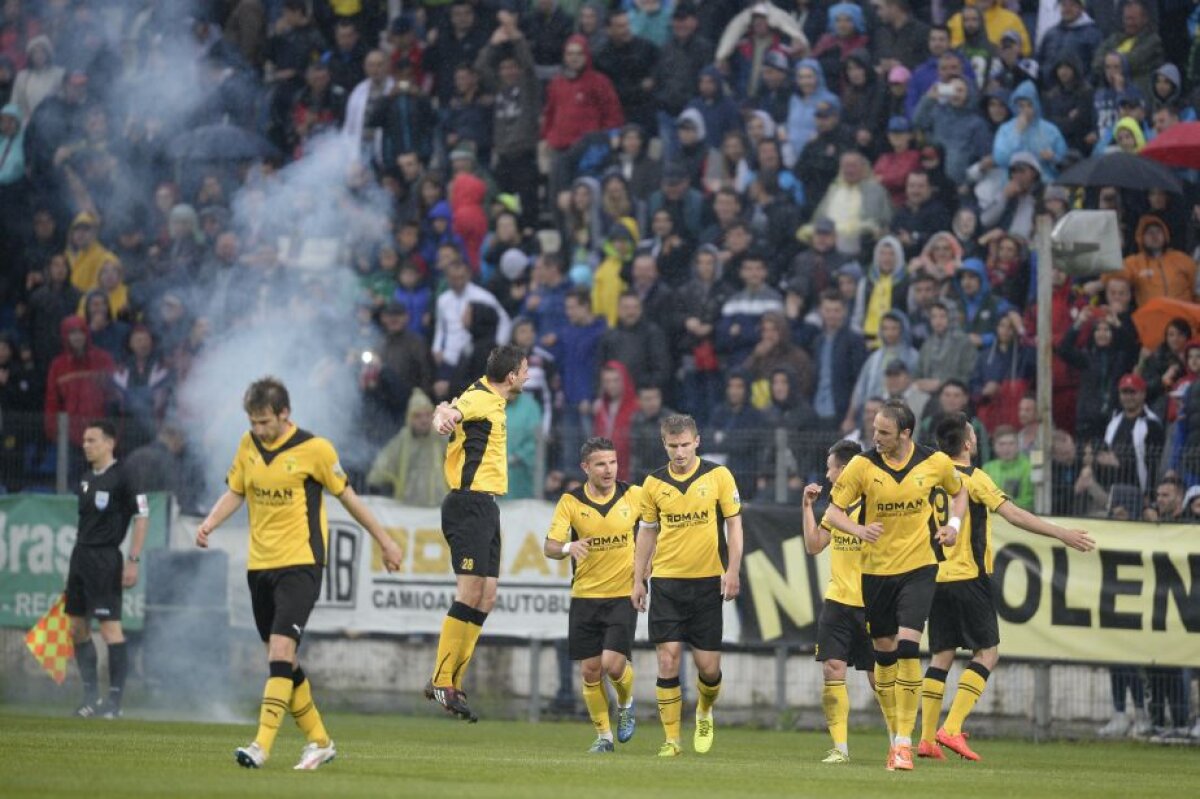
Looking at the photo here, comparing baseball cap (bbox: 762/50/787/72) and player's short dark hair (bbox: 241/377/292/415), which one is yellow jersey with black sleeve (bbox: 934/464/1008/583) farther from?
baseball cap (bbox: 762/50/787/72)

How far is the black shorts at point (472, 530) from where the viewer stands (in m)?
15.9

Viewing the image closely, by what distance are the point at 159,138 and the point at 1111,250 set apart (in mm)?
13663

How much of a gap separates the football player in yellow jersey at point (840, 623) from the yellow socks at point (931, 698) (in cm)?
41

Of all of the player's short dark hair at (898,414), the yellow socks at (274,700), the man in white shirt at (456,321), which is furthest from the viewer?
the man in white shirt at (456,321)

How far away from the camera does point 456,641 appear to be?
16.0 meters

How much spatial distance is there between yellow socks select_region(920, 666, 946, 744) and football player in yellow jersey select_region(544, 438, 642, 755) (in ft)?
7.42

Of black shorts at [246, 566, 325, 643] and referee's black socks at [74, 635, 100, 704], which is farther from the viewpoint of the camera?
referee's black socks at [74, 635, 100, 704]

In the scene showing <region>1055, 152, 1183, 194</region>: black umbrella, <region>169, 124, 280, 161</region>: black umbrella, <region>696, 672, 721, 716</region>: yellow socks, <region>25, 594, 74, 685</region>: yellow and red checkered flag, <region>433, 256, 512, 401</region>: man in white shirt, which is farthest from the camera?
<region>169, 124, 280, 161</region>: black umbrella

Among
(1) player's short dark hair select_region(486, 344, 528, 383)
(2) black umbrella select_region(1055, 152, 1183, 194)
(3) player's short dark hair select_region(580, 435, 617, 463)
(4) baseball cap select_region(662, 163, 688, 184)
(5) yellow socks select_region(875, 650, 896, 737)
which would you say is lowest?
(5) yellow socks select_region(875, 650, 896, 737)

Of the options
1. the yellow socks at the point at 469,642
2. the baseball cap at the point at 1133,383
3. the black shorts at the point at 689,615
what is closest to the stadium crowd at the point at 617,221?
the baseball cap at the point at 1133,383

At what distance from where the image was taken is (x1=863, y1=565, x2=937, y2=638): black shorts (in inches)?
589

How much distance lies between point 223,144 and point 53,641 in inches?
328

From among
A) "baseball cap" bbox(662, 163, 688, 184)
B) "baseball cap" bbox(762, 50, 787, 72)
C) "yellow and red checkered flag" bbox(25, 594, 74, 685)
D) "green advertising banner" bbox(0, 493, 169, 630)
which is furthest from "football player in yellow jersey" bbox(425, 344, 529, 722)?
"baseball cap" bbox(762, 50, 787, 72)

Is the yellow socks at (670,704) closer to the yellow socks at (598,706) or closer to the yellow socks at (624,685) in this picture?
the yellow socks at (624,685)
